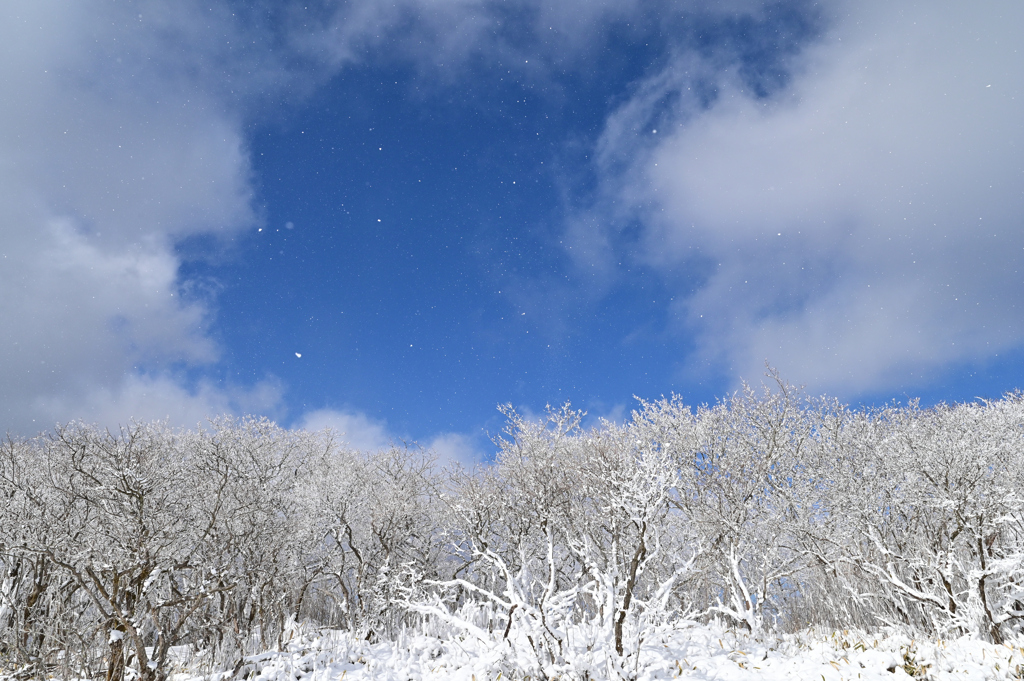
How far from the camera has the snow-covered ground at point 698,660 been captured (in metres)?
8.35

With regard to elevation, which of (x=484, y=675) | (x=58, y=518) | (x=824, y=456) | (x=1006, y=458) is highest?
(x=824, y=456)

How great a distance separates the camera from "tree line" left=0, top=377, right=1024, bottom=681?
31.2ft

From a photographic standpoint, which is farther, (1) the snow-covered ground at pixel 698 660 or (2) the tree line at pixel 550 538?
(2) the tree line at pixel 550 538

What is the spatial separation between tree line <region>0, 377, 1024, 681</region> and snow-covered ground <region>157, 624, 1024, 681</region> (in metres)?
0.43

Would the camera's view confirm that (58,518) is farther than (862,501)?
No

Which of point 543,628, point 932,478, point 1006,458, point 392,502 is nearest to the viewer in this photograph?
point 543,628

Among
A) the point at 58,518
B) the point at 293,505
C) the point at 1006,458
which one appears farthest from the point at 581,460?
the point at 58,518

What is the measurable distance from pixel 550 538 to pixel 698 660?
3477 millimetres

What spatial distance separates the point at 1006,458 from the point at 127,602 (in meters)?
22.8

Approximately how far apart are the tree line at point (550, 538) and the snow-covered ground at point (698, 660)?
433 mm

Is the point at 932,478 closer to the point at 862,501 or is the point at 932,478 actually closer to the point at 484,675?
the point at 862,501

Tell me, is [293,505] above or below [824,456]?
below

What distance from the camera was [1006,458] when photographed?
15.3 m

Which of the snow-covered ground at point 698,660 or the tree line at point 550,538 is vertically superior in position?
the tree line at point 550,538
